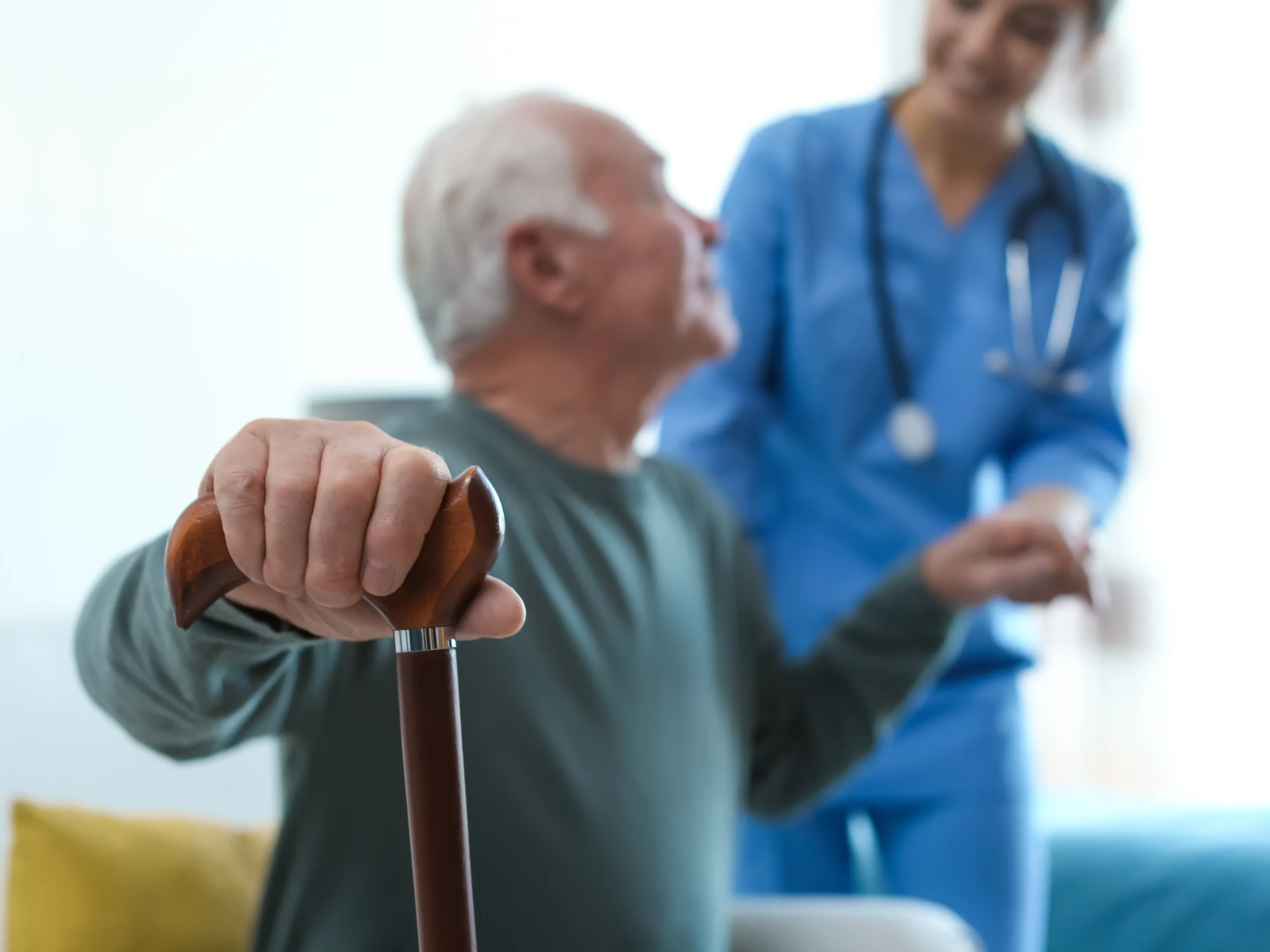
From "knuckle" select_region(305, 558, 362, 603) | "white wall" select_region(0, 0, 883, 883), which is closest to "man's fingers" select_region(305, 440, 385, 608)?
"knuckle" select_region(305, 558, 362, 603)

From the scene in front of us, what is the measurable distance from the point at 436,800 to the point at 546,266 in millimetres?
534

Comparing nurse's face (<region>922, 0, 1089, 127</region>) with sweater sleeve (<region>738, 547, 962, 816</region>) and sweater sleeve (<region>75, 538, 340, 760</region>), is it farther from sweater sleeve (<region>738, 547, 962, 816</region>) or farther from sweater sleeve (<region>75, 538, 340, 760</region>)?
sweater sleeve (<region>75, 538, 340, 760</region>)

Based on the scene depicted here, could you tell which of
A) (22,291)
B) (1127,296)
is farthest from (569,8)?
(22,291)

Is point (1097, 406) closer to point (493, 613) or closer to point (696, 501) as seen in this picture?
point (696, 501)

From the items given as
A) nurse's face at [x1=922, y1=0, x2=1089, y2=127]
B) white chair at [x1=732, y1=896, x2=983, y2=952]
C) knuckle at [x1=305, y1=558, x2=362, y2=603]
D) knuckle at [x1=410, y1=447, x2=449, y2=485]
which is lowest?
white chair at [x1=732, y1=896, x2=983, y2=952]

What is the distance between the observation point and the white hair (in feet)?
2.75

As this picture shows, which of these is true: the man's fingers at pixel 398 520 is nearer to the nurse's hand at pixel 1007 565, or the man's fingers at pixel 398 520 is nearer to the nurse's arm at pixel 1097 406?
the nurse's hand at pixel 1007 565

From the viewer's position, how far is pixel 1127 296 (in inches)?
53.6

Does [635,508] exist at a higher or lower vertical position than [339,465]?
lower

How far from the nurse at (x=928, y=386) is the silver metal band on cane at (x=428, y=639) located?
2.66 ft

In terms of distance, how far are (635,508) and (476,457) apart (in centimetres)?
14

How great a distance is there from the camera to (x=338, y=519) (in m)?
0.37

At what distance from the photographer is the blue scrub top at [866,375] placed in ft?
3.99

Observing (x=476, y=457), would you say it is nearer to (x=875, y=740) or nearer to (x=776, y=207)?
(x=875, y=740)
